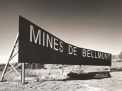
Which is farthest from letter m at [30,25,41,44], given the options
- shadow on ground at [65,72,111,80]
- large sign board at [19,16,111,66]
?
shadow on ground at [65,72,111,80]

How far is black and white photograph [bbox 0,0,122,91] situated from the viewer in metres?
5.06

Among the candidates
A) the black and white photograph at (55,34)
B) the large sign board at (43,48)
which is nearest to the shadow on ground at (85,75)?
the black and white photograph at (55,34)

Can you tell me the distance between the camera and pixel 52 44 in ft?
20.3

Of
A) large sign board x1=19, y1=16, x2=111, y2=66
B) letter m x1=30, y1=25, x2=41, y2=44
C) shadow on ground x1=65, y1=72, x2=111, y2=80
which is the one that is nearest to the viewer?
large sign board x1=19, y1=16, x2=111, y2=66

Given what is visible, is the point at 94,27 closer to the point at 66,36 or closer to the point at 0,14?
the point at 66,36

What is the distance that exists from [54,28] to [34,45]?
1.23 m

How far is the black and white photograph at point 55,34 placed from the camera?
16.6 ft

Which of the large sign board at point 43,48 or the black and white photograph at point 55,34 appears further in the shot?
the black and white photograph at point 55,34

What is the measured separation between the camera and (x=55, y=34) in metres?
6.78

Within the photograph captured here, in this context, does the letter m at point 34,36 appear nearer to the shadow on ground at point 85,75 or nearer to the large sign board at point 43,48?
the large sign board at point 43,48

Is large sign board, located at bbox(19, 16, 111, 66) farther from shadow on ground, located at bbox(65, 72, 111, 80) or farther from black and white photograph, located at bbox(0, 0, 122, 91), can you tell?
shadow on ground, located at bbox(65, 72, 111, 80)

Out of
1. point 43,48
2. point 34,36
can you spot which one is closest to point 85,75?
point 43,48

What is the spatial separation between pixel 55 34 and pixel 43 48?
118 centimetres

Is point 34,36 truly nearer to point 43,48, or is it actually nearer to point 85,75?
point 43,48
